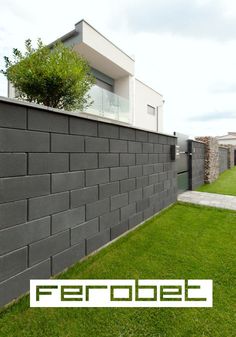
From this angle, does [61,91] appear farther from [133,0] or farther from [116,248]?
[116,248]

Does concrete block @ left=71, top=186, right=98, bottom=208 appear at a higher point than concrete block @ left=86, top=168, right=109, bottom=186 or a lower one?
lower

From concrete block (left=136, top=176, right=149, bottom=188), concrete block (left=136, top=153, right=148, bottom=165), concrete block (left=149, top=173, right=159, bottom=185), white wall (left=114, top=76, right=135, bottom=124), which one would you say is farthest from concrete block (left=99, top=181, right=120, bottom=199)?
white wall (left=114, top=76, right=135, bottom=124)

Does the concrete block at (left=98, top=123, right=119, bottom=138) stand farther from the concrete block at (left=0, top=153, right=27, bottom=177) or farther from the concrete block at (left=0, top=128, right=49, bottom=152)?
the concrete block at (left=0, top=153, right=27, bottom=177)

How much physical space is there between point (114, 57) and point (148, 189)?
397 inches

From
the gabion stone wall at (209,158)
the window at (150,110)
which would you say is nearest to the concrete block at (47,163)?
the gabion stone wall at (209,158)

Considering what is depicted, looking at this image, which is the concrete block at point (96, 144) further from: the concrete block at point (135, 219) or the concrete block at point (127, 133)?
the concrete block at point (135, 219)

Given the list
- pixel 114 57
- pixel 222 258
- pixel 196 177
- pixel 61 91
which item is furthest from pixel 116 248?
pixel 114 57

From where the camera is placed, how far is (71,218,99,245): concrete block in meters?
2.41

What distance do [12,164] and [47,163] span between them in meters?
0.36

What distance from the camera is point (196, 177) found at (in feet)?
25.2

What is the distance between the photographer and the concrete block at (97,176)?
2.58 meters

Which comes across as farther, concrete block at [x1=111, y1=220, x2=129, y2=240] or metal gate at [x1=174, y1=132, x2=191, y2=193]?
metal gate at [x1=174, y1=132, x2=191, y2=193]

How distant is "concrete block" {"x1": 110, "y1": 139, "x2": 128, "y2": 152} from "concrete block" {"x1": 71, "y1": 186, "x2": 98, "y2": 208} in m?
0.68

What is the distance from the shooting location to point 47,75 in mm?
5457
